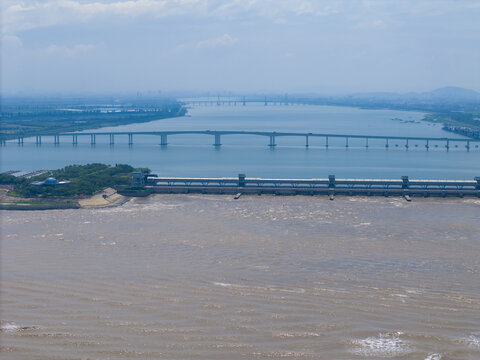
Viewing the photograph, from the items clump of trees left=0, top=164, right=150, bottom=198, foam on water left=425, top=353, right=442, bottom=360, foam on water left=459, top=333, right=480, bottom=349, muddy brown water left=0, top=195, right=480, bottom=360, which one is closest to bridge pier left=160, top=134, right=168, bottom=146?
clump of trees left=0, top=164, right=150, bottom=198

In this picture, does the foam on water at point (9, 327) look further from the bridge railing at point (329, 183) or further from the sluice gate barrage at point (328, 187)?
the bridge railing at point (329, 183)

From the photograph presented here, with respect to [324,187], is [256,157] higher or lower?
higher

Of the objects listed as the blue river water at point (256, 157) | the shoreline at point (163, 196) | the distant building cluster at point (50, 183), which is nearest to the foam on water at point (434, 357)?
Result: the shoreline at point (163, 196)

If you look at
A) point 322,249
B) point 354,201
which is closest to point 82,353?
point 322,249

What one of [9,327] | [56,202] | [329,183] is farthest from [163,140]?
[9,327]

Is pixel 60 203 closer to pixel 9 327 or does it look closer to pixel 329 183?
pixel 329 183
